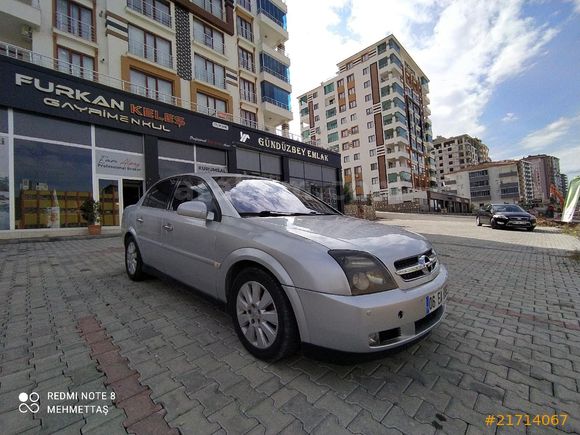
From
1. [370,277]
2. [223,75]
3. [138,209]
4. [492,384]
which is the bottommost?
[492,384]

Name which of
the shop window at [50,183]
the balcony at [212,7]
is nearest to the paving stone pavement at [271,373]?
the shop window at [50,183]

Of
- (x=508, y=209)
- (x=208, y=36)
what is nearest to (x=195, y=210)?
(x=508, y=209)

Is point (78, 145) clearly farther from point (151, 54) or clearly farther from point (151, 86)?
point (151, 54)

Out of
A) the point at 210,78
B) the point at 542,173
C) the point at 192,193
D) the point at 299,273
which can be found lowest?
the point at 299,273

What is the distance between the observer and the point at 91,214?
11062 millimetres

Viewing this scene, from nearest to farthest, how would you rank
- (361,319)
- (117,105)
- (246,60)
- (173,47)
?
(361,319), (117,105), (173,47), (246,60)

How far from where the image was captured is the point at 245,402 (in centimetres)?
176

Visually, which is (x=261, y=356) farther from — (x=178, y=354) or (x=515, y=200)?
(x=515, y=200)

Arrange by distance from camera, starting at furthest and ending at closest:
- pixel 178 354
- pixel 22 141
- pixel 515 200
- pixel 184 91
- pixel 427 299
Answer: pixel 515 200 < pixel 184 91 < pixel 22 141 < pixel 178 354 < pixel 427 299

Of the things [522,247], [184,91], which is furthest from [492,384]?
[184,91]

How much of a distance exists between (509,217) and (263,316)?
663 inches

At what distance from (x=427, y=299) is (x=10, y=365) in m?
3.23

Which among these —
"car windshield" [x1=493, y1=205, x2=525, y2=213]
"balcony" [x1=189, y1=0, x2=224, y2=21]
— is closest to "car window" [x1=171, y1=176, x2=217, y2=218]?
"car windshield" [x1=493, y1=205, x2=525, y2=213]

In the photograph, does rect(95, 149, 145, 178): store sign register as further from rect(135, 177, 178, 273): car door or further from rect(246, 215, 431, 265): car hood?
rect(246, 215, 431, 265): car hood
